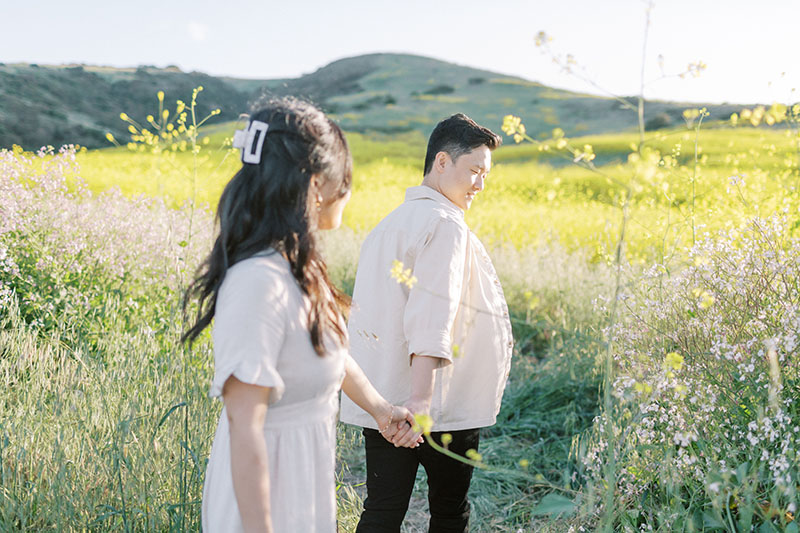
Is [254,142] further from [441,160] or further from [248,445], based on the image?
[441,160]

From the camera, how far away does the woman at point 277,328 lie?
1347 millimetres

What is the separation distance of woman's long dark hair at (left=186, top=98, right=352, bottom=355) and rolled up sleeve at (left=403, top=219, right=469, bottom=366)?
2.09 ft

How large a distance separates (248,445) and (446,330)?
98cm

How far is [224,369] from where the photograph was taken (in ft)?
4.31

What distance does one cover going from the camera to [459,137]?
8.00ft

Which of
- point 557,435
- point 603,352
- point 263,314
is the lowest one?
point 557,435

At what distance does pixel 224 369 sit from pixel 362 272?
3.87 feet

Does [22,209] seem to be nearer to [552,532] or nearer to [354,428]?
[354,428]

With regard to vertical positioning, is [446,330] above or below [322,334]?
below

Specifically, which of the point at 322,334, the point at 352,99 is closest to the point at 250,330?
the point at 322,334

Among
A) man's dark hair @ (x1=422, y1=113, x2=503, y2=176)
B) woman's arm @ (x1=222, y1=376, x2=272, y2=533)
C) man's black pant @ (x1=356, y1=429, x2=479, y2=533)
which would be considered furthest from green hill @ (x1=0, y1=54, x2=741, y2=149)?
woman's arm @ (x1=222, y1=376, x2=272, y2=533)

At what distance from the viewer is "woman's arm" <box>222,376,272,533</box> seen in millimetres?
1338

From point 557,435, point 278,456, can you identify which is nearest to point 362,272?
point 278,456

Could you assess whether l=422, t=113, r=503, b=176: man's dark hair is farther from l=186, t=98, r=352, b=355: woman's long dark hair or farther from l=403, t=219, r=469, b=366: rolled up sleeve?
l=186, t=98, r=352, b=355: woman's long dark hair
